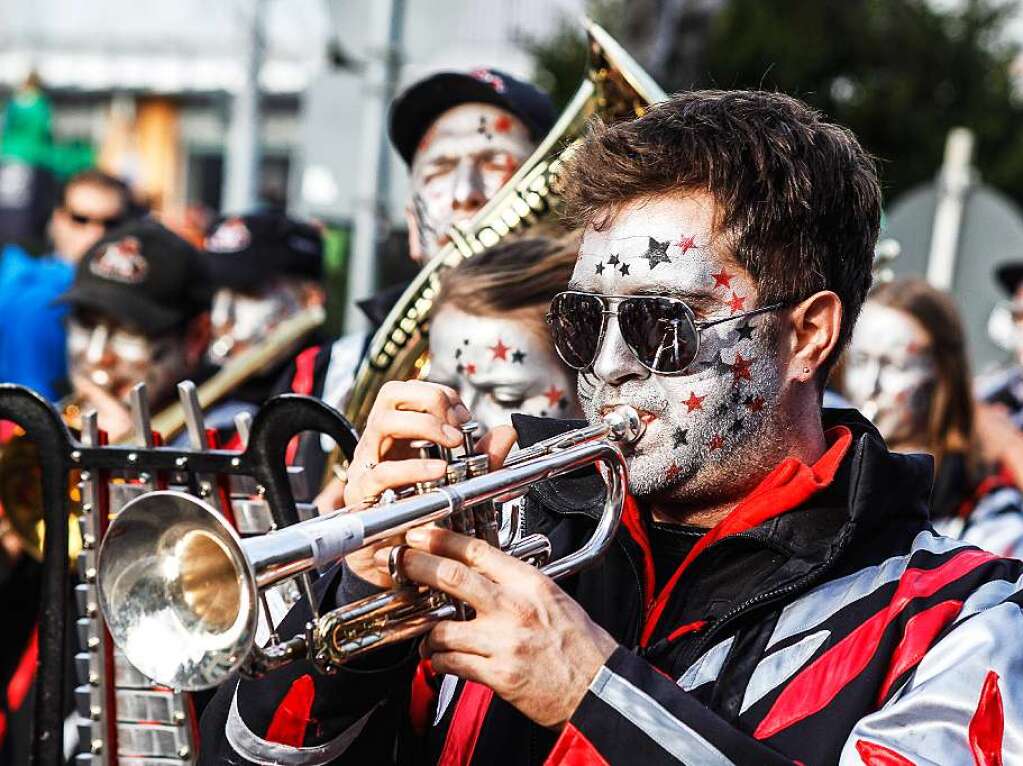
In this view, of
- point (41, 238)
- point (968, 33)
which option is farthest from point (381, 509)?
point (968, 33)

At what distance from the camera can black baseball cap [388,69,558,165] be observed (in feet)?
14.7

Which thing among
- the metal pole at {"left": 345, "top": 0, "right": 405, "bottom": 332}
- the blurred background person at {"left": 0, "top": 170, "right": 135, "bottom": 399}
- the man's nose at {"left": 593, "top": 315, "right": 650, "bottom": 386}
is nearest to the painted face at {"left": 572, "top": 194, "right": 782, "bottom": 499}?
the man's nose at {"left": 593, "top": 315, "right": 650, "bottom": 386}

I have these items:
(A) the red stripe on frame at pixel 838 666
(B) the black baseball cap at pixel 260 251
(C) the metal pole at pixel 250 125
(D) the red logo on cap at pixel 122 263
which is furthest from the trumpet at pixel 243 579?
(C) the metal pole at pixel 250 125

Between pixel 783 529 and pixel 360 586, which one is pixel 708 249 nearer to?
pixel 783 529

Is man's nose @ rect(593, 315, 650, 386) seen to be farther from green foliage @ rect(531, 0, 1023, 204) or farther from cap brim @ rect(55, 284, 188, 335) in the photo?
green foliage @ rect(531, 0, 1023, 204)

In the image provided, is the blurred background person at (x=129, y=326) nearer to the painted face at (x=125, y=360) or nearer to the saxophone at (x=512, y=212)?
the painted face at (x=125, y=360)

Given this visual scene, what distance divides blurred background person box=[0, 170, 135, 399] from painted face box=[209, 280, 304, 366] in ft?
2.21

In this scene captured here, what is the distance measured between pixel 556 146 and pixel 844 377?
210 centimetres

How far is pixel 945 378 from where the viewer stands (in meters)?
5.76

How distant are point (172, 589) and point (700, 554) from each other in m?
0.81

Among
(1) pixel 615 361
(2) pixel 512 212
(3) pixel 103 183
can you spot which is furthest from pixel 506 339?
(3) pixel 103 183

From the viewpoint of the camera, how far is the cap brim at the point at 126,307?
4.85 meters

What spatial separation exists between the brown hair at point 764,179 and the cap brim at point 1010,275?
19.9ft

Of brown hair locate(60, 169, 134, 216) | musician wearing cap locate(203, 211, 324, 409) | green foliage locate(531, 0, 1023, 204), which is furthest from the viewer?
green foliage locate(531, 0, 1023, 204)
